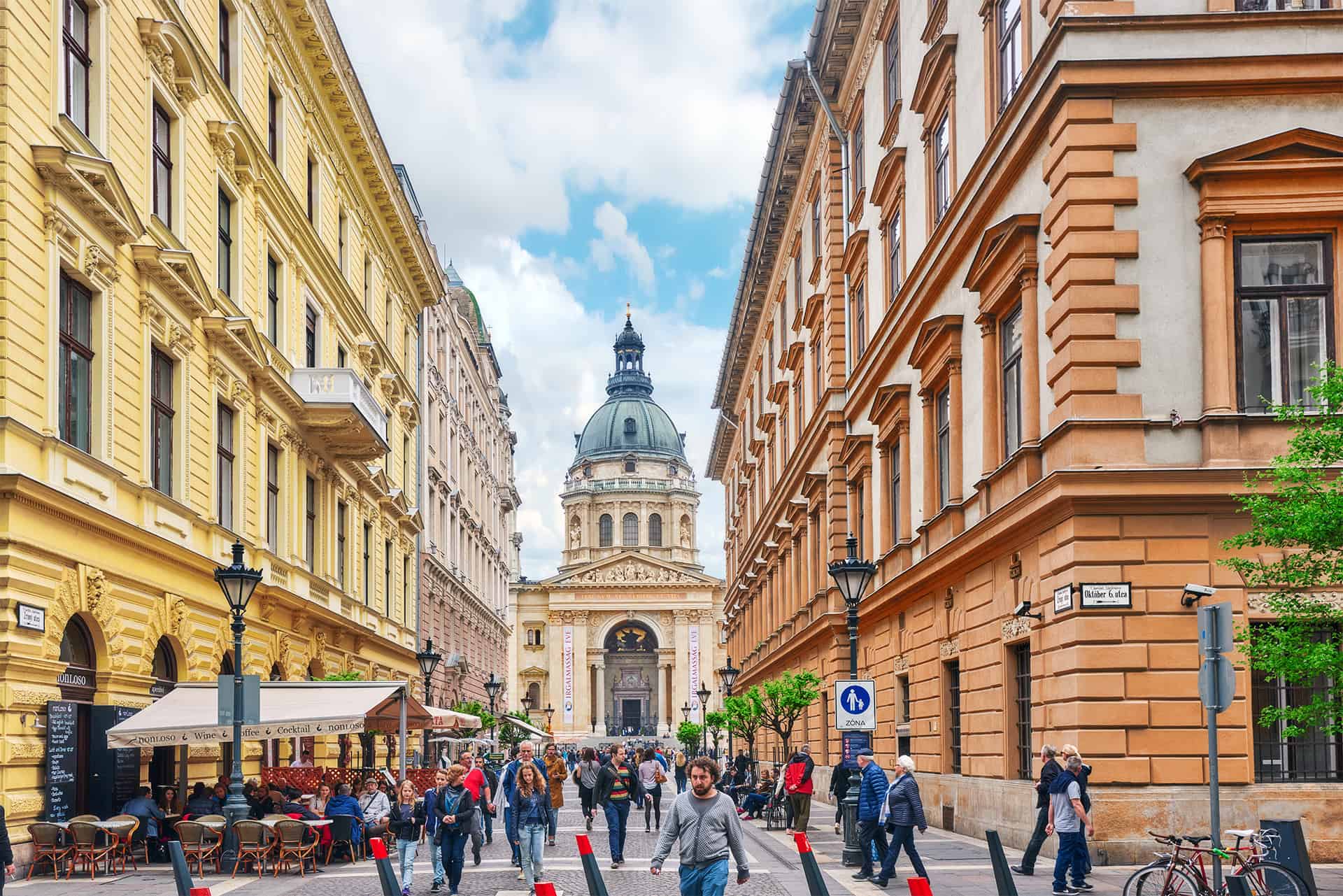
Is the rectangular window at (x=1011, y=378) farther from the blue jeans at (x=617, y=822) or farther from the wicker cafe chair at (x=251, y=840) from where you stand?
the wicker cafe chair at (x=251, y=840)

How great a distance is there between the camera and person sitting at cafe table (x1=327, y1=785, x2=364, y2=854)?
21.6 metres

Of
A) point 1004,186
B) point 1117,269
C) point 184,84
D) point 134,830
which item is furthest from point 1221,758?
point 184,84

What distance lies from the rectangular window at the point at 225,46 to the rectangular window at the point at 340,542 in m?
12.0

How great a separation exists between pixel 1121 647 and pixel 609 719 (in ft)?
392

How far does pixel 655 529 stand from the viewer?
144 metres

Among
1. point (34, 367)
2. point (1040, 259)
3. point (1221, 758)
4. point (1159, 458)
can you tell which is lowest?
point (1221, 758)

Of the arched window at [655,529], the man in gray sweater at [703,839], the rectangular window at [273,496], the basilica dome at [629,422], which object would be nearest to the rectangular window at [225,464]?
the rectangular window at [273,496]

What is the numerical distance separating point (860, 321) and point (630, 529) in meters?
111

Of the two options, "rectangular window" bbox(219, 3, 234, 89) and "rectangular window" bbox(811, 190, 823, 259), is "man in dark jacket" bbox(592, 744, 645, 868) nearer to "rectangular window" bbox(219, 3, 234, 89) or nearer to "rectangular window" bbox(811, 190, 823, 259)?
"rectangular window" bbox(219, 3, 234, 89)

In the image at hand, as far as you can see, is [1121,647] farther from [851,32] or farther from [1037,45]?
[851,32]

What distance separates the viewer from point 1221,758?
1748 cm

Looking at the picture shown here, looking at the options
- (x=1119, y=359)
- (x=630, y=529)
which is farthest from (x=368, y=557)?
(x=630, y=529)

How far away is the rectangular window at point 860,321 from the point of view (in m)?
33.6

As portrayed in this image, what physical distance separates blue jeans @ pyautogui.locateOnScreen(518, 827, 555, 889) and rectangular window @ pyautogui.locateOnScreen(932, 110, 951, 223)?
40.0 ft
